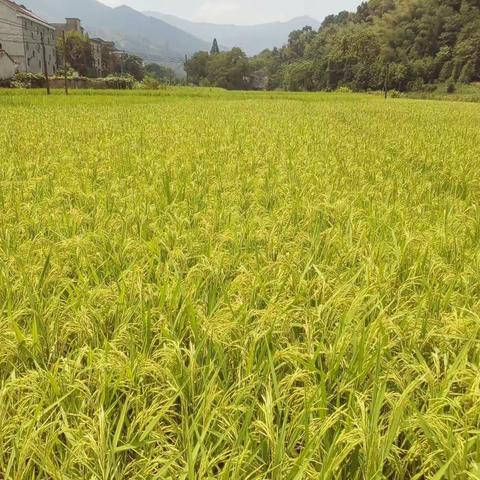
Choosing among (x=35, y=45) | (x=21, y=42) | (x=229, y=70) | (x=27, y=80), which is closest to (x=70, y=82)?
(x=27, y=80)

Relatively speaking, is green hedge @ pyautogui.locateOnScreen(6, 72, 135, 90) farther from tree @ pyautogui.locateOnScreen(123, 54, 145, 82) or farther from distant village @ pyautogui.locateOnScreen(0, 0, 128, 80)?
tree @ pyautogui.locateOnScreen(123, 54, 145, 82)

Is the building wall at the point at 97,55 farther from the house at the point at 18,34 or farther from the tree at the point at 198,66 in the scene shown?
the tree at the point at 198,66

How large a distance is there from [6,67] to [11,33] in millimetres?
7281

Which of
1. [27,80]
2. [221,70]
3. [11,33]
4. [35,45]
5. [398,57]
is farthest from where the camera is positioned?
[221,70]

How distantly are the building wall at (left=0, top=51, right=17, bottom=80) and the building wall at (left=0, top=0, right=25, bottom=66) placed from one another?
492 cm

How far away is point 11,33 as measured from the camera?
5422 cm

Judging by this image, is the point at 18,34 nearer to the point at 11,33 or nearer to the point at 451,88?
the point at 11,33

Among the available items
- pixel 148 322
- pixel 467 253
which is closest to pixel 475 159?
pixel 467 253

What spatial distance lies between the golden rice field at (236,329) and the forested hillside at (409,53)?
84916 millimetres

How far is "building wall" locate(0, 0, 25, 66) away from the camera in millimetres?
53275

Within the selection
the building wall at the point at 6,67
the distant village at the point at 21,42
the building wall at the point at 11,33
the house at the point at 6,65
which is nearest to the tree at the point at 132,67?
the distant village at the point at 21,42

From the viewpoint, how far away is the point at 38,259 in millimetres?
2900

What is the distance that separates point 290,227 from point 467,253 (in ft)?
4.28

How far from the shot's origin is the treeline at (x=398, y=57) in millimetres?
80588
